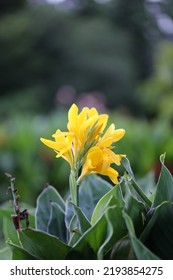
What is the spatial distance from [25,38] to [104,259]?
17.4m

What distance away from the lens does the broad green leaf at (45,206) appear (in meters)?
1.24

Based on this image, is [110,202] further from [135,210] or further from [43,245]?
[43,245]

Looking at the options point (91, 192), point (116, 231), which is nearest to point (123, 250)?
point (116, 231)

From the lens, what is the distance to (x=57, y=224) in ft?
3.96

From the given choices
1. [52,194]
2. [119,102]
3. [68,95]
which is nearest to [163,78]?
[68,95]

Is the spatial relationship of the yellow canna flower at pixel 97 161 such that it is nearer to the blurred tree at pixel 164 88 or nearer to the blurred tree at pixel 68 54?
the blurred tree at pixel 164 88

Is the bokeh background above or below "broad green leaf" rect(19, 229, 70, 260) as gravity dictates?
above

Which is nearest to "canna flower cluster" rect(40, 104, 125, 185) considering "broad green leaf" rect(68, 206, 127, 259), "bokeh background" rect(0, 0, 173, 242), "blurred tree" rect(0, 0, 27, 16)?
"broad green leaf" rect(68, 206, 127, 259)

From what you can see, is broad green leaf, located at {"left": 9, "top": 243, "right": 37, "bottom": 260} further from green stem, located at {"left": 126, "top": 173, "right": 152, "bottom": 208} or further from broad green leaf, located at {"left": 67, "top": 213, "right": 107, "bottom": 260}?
green stem, located at {"left": 126, "top": 173, "right": 152, "bottom": 208}

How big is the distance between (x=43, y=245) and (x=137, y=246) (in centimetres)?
20

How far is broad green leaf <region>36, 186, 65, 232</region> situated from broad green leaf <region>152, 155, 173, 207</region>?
293 millimetres

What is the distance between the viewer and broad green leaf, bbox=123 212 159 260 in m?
0.91

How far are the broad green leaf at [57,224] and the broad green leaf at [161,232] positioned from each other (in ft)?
0.74
